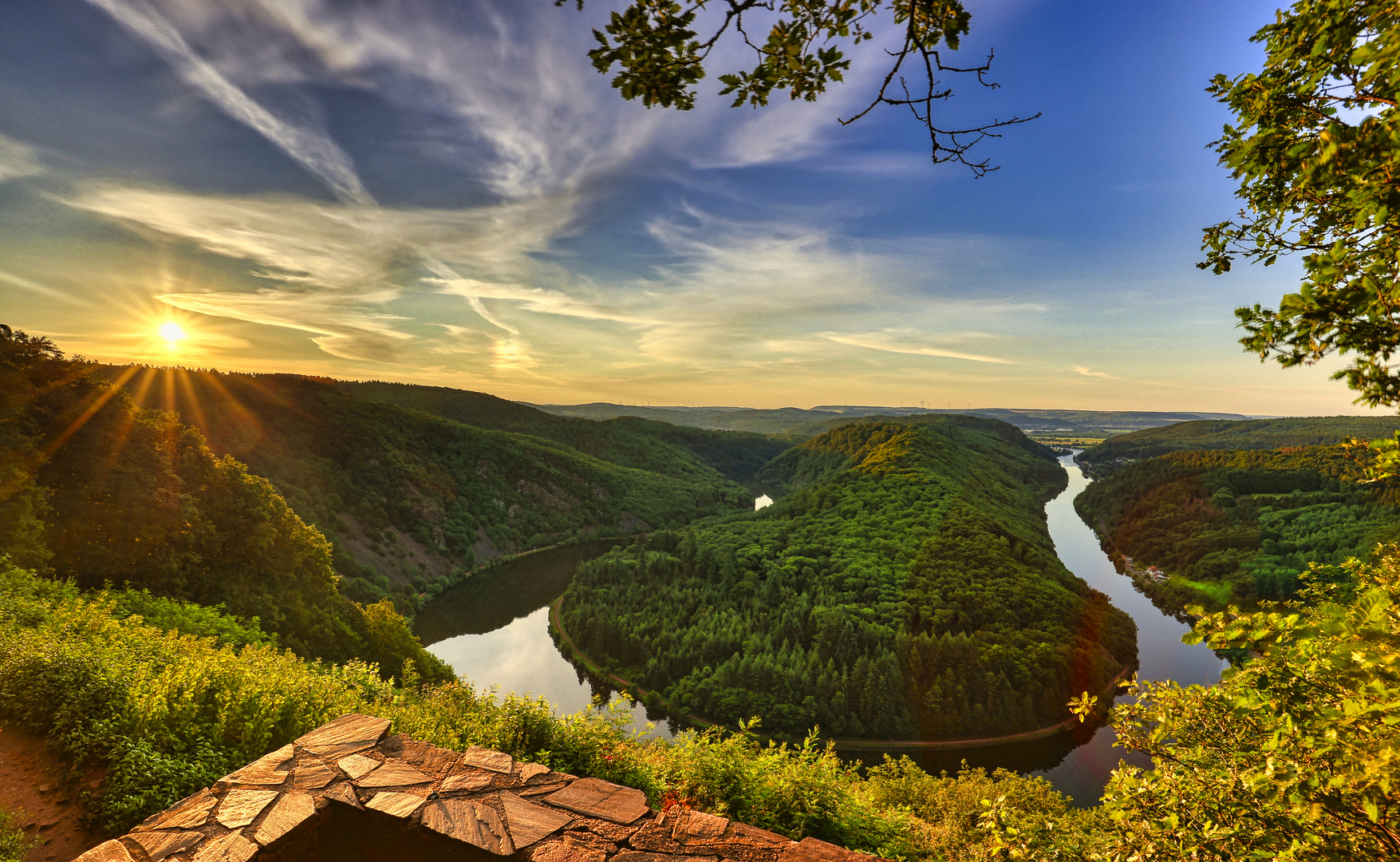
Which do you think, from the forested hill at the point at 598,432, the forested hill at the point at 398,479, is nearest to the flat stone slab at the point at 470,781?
the forested hill at the point at 398,479

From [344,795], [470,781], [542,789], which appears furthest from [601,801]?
[344,795]

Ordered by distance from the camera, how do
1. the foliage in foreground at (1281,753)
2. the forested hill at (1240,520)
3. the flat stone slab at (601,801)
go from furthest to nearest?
the forested hill at (1240,520)
the flat stone slab at (601,801)
the foliage in foreground at (1281,753)

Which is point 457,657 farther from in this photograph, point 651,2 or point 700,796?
point 651,2

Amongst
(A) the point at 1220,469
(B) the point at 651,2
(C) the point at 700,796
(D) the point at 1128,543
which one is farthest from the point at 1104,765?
(A) the point at 1220,469

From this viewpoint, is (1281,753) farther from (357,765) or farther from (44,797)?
(44,797)

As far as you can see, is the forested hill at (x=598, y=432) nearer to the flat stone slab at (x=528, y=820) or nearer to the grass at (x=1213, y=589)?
the grass at (x=1213, y=589)

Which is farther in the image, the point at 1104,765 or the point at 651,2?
the point at 1104,765

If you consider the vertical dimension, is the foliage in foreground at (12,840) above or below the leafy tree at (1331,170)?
below
